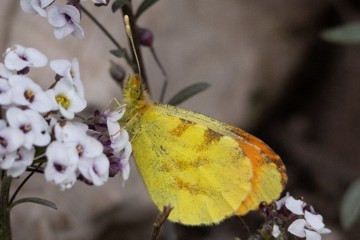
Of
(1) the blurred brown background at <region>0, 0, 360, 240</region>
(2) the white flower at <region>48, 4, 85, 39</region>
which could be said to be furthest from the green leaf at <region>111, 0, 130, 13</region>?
(1) the blurred brown background at <region>0, 0, 360, 240</region>

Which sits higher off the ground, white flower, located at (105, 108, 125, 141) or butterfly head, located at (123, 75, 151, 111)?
white flower, located at (105, 108, 125, 141)

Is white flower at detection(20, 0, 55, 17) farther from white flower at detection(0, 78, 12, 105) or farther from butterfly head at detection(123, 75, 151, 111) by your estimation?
butterfly head at detection(123, 75, 151, 111)

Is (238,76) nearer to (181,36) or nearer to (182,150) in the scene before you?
(181,36)

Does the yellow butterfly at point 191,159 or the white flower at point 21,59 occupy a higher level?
the white flower at point 21,59

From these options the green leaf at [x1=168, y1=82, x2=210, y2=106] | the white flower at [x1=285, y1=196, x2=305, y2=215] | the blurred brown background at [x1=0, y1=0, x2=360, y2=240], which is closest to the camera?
the white flower at [x1=285, y1=196, x2=305, y2=215]

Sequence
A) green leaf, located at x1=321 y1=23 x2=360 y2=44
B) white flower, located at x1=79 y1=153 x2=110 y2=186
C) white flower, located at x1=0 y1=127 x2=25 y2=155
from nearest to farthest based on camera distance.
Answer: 1. white flower, located at x1=0 y1=127 x2=25 y2=155
2. white flower, located at x1=79 y1=153 x2=110 y2=186
3. green leaf, located at x1=321 y1=23 x2=360 y2=44

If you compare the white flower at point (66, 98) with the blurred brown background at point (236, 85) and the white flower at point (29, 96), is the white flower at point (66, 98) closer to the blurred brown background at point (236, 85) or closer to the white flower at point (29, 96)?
the white flower at point (29, 96)

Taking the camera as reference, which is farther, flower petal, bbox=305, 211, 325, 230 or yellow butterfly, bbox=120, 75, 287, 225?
yellow butterfly, bbox=120, 75, 287, 225

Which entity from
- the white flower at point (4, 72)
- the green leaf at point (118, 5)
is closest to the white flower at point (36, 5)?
the white flower at point (4, 72)

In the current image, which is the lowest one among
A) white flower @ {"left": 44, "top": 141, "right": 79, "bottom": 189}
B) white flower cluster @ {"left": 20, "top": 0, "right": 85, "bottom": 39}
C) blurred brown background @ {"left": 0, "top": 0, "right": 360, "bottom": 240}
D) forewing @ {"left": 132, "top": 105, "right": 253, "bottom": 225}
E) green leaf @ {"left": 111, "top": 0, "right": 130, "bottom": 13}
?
blurred brown background @ {"left": 0, "top": 0, "right": 360, "bottom": 240}
